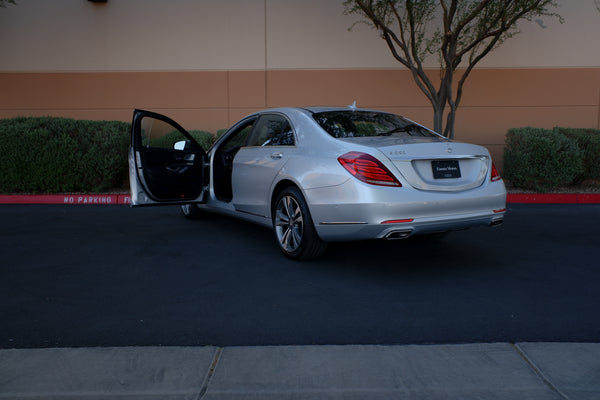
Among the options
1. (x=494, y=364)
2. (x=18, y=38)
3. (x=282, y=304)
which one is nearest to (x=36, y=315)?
(x=282, y=304)

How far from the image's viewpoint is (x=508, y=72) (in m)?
11.8

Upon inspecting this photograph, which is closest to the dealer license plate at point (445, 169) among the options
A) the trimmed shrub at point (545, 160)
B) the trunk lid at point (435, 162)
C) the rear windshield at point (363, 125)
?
the trunk lid at point (435, 162)

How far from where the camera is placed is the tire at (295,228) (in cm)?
475

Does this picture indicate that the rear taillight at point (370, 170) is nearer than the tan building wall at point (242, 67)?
Yes

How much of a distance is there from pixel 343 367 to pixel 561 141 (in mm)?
8590

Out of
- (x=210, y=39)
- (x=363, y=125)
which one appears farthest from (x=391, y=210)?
(x=210, y=39)

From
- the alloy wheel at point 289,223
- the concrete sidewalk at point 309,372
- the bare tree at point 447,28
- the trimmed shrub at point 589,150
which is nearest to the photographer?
the concrete sidewalk at point 309,372

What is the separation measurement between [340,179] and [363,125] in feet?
3.27

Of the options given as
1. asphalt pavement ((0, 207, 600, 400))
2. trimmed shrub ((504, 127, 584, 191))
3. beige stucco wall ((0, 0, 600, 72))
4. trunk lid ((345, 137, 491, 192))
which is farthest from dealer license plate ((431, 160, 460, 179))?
beige stucco wall ((0, 0, 600, 72))

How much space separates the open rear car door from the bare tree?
193 inches

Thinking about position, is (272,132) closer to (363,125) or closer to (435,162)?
(363,125)

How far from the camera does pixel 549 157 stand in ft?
31.4

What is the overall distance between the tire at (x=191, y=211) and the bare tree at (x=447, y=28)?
493 centimetres

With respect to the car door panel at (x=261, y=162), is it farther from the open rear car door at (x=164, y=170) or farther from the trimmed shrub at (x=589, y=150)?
the trimmed shrub at (x=589, y=150)
